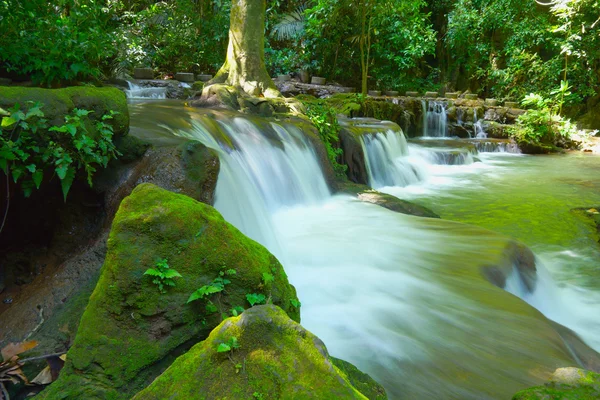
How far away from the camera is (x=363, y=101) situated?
14.3 meters

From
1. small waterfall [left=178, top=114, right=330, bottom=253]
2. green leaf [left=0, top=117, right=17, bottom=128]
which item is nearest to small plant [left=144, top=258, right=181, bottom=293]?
green leaf [left=0, top=117, right=17, bottom=128]

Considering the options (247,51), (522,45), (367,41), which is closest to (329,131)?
(247,51)

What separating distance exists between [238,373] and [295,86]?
15.0 metres

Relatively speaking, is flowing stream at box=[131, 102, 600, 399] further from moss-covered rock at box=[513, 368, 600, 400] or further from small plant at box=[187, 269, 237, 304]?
small plant at box=[187, 269, 237, 304]

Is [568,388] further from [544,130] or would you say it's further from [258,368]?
[544,130]

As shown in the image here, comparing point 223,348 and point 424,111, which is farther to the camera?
point 424,111

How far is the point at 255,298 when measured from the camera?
248 centimetres

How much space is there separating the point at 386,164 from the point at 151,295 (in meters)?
8.39

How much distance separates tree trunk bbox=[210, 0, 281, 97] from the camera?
981cm

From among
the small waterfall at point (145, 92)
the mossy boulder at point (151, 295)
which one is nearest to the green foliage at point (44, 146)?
the mossy boulder at point (151, 295)

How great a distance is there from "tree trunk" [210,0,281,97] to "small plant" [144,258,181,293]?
7.91 meters

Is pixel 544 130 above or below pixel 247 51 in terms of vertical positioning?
below

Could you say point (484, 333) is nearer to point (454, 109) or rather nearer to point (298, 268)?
point (298, 268)

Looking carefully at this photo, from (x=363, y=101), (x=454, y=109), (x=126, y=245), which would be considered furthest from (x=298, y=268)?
(x=454, y=109)
